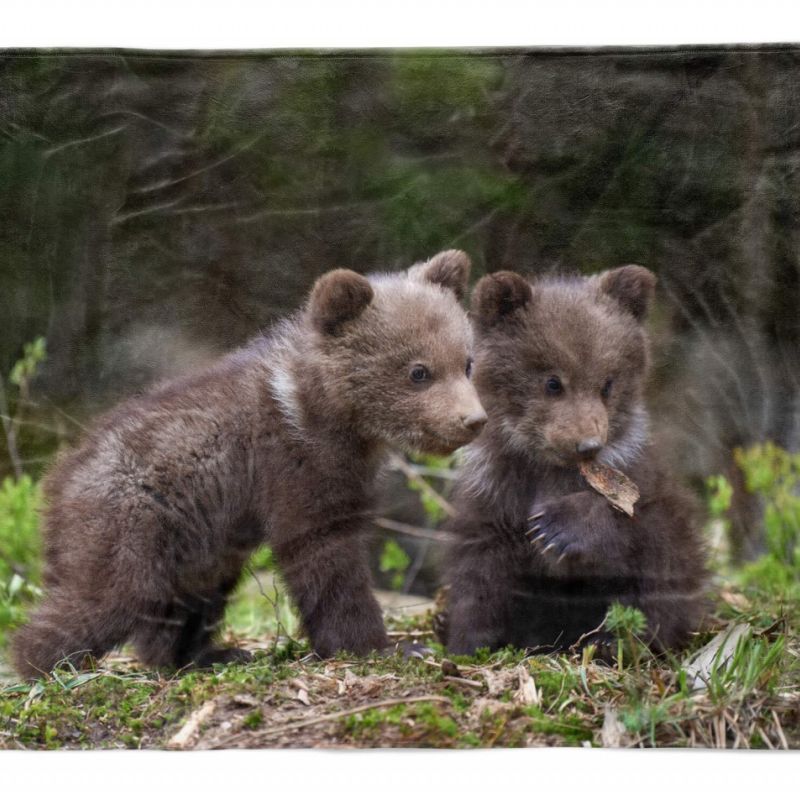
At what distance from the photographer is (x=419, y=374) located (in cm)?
568

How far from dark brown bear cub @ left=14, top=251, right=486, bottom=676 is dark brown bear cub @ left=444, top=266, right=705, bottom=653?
13.0 inches

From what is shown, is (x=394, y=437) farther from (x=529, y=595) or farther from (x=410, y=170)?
(x=410, y=170)

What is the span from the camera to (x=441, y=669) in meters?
5.46

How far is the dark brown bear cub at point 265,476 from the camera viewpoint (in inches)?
221

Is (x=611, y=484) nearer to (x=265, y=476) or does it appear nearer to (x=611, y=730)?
(x=611, y=730)

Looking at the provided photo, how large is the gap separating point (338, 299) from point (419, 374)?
567 millimetres

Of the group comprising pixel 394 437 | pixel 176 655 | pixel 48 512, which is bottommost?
pixel 176 655

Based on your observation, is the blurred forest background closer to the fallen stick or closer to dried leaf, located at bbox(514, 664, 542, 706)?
dried leaf, located at bbox(514, 664, 542, 706)

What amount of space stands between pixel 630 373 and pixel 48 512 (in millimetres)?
3142

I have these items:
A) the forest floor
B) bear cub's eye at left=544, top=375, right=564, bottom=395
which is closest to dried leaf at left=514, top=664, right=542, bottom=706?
the forest floor

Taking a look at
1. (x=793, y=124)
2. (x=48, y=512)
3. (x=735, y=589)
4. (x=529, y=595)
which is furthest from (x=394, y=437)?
(x=793, y=124)

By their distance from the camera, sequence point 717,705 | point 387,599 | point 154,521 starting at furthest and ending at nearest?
point 387,599
point 154,521
point 717,705

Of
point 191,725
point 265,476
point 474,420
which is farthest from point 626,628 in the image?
point 191,725

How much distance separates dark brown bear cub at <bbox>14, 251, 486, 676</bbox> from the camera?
18.4 ft
